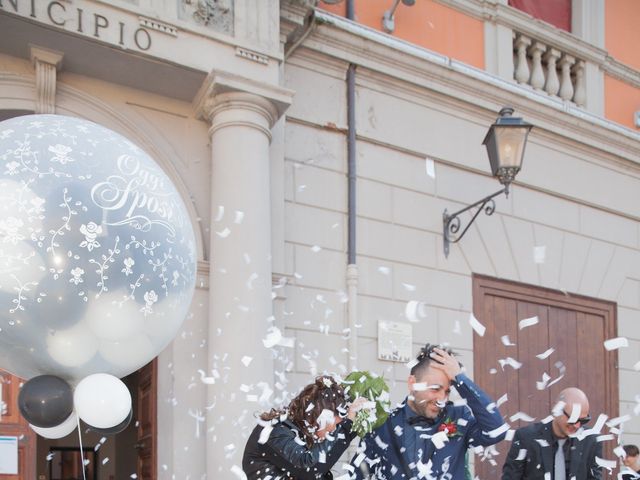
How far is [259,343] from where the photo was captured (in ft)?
19.7

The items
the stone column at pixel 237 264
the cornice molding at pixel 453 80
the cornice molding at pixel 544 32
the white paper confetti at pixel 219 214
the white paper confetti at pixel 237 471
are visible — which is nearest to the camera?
the white paper confetti at pixel 237 471

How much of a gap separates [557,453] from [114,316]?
9.26ft

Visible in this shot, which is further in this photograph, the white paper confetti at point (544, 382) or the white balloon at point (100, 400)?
the white paper confetti at point (544, 382)

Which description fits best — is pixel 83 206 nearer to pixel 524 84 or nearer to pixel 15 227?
pixel 15 227

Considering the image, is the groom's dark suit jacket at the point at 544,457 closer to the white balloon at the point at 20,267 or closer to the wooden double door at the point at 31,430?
the wooden double door at the point at 31,430

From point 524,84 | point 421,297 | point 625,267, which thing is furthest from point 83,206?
point 625,267

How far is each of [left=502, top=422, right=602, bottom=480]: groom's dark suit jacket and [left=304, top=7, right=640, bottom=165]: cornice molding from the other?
352 cm

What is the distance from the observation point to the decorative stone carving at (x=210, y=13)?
620cm

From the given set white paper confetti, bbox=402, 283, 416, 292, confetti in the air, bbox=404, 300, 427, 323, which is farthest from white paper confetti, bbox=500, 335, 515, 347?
white paper confetti, bbox=402, 283, 416, 292

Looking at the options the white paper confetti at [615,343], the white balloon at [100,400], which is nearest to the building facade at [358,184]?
the white paper confetti at [615,343]

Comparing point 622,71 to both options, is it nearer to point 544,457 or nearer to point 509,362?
point 509,362

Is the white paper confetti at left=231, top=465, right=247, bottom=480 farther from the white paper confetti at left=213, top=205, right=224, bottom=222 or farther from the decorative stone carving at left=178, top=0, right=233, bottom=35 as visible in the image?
the decorative stone carving at left=178, top=0, right=233, bottom=35

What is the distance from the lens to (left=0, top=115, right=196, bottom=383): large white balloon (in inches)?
115

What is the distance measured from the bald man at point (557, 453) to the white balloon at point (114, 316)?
257cm
